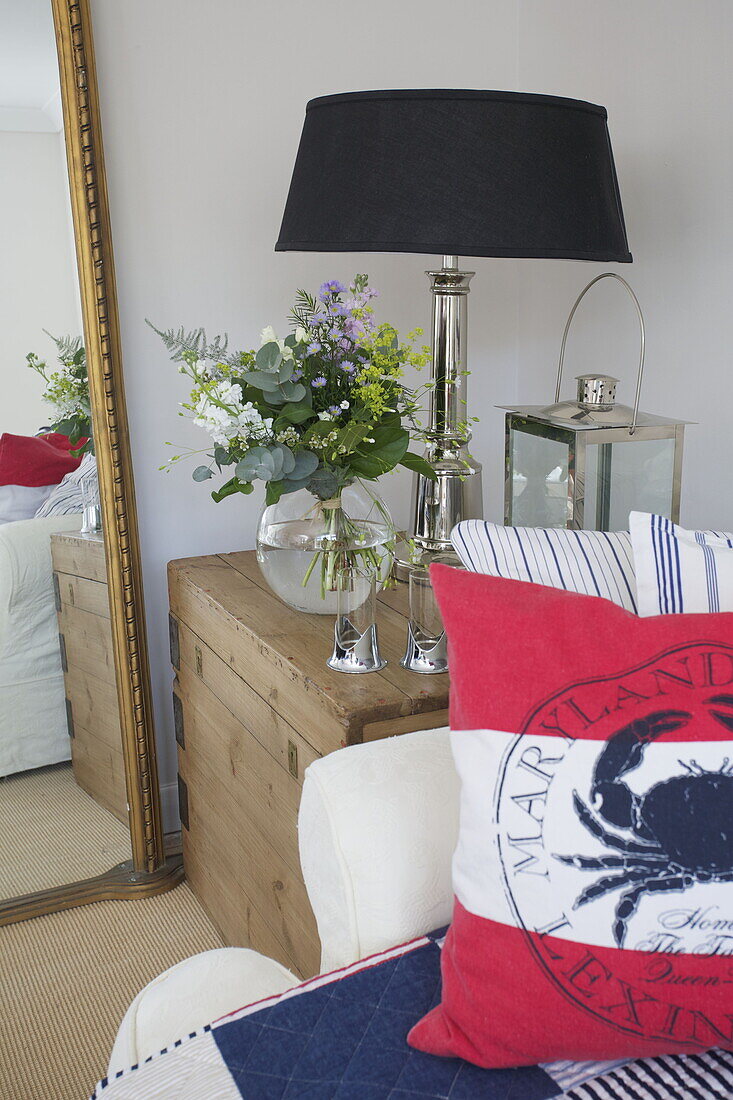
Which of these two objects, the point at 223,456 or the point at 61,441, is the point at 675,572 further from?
the point at 61,441

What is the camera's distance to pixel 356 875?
90 centimetres

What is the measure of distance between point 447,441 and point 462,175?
37cm

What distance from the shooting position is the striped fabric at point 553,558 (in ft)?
2.98

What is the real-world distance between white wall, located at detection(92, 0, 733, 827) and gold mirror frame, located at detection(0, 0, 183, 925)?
0.11 meters

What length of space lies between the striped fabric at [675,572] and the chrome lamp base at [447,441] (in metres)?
0.48

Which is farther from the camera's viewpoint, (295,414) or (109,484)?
(109,484)

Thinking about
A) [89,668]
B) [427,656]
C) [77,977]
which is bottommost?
[77,977]

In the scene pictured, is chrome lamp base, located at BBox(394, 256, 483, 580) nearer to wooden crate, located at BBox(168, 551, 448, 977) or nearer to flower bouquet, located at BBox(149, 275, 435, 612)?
flower bouquet, located at BBox(149, 275, 435, 612)

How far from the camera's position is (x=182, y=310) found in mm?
1839

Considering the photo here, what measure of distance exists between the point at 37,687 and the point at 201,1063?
112cm

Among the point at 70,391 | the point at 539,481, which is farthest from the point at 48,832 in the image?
the point at 539,481

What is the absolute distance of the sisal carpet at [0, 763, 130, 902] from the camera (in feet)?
5.88

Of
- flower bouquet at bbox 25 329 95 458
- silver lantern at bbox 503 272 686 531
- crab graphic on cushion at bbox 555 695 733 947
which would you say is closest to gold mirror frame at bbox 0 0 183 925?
flower bouquet at bbox 25 329 95 458

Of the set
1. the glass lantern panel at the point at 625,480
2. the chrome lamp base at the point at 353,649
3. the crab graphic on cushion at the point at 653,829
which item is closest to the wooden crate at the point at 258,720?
the chrome lamp base at the point at 353,649
